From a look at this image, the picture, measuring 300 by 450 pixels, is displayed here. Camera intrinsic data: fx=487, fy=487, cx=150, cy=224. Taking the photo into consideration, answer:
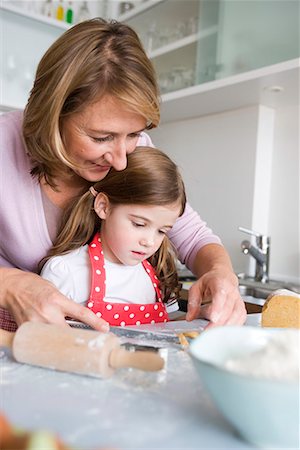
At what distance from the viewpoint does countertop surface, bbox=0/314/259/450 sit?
446 millimetres

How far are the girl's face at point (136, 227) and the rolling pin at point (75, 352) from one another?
1.66ft

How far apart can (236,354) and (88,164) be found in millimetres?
691

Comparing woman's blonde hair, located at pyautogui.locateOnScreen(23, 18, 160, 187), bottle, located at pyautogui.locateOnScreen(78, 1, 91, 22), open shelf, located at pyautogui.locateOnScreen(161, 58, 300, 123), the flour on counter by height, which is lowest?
the flour on counter

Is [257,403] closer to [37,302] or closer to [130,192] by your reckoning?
[37,302]

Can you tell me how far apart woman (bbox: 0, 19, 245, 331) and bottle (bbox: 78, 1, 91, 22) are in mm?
1857

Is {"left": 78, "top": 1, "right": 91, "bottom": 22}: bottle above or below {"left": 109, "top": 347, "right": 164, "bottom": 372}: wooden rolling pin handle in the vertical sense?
above

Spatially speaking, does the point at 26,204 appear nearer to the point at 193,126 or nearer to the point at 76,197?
the point at 76,197

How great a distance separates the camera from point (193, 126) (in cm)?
266

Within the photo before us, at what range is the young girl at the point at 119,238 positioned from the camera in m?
1.12

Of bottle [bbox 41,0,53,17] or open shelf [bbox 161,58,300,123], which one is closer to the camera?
open shelf [bbox 161,58,300,123]

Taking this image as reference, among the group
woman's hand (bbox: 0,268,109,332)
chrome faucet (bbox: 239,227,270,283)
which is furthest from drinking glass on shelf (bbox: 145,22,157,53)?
woman's hand (bbox: 0,268,109,332)

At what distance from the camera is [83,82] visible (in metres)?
1.01

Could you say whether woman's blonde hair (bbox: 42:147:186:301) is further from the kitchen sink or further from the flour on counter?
the kitchen sink

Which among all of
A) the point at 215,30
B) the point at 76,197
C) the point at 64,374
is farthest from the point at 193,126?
the point at 64,374
